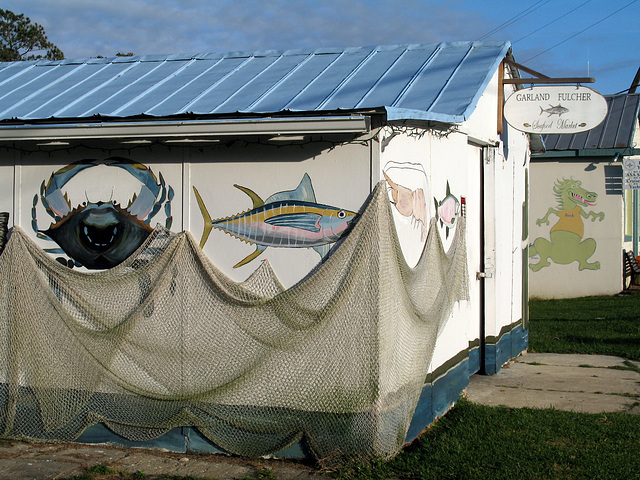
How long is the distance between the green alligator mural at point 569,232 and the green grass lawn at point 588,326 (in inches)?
45.3

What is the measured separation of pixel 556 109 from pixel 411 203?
125 inches

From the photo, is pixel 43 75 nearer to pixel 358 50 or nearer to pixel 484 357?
pixel 358 50

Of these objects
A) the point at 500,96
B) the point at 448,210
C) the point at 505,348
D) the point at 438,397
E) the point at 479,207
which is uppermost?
the point at 500,96

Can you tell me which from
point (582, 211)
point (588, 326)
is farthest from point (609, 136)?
point (588, 326)

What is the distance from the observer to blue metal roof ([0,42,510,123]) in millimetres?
6398

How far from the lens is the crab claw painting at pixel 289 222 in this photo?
606 centimetres

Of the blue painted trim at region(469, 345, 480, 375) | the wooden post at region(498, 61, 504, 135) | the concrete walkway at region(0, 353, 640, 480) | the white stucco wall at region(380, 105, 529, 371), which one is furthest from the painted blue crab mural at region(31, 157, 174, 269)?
the wooden post at region(498, 61, 504, 135)

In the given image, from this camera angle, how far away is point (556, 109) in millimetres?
8664

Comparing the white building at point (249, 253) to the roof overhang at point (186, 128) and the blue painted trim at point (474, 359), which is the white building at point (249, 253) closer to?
the roof overhang at point (186, 128)

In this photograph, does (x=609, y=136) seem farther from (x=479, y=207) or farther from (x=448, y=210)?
(x=448, y=210)

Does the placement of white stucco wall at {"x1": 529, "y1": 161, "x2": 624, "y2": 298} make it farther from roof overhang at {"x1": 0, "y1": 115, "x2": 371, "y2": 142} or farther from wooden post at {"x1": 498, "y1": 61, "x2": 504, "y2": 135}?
roof overhang at {"x1": 0, "y1": 115, "x2": 371, "y2": 142}

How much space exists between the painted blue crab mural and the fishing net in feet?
0.70

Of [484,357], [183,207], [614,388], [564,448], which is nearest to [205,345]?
[183,207]

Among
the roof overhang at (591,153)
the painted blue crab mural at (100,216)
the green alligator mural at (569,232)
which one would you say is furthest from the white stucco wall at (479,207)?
the green alligator mural at (569,232)
